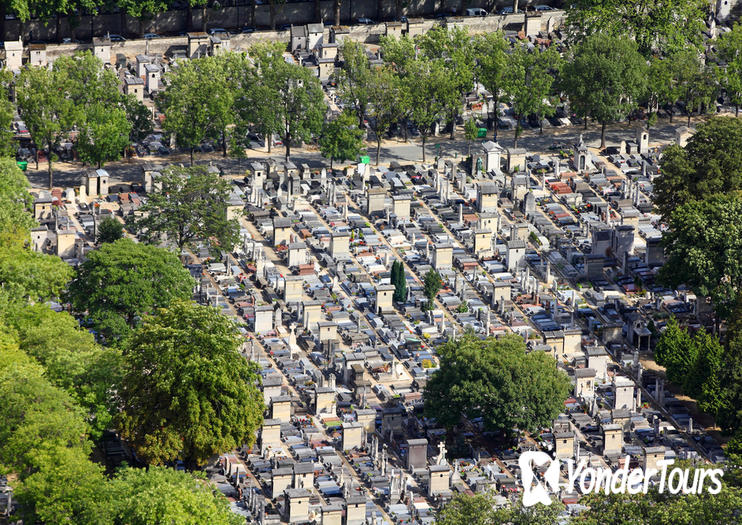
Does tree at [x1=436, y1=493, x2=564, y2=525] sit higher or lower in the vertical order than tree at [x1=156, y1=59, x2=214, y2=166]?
lower

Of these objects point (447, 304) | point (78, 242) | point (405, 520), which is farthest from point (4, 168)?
point (405, 520)

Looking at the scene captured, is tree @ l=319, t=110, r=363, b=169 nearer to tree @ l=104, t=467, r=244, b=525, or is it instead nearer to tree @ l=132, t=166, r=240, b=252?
tree @ l=132, t=166, r=240, b=252

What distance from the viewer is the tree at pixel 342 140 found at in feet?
639

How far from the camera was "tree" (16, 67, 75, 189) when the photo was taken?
191250 mm

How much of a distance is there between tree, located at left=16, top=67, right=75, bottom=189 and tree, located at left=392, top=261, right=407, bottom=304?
110 feet

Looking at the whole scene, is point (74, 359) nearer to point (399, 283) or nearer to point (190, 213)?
point (190, 213)

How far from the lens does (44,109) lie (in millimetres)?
191750

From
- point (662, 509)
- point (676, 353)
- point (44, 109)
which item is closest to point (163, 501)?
point (662, 509)

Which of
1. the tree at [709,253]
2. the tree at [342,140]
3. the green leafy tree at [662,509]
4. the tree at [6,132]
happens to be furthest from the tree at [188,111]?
the green leafy tree at [662,509]

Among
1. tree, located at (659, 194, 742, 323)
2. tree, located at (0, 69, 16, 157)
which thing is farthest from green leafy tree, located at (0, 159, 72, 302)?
tree, located at (659, 194, 742, 323)

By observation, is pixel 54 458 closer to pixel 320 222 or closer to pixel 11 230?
pixel 11 230

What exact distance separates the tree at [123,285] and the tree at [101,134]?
29.9m

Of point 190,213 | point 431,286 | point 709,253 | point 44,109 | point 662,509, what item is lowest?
point 662,509

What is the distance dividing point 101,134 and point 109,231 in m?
15.4
